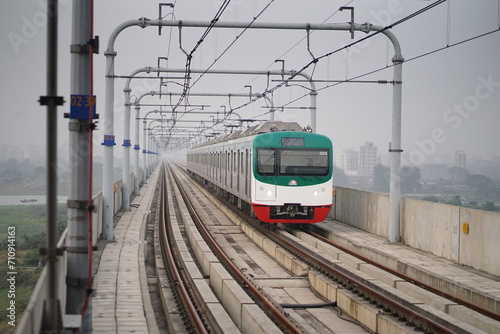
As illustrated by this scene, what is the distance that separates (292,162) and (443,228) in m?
5.32

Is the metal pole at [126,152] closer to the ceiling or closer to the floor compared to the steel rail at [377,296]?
closer to the ceiling

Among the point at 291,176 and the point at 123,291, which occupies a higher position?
the point at 291,176

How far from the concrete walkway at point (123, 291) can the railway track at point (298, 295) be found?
0.74m

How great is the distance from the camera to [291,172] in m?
17.6

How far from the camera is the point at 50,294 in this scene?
203 inches

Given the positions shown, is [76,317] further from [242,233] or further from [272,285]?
[242,233]

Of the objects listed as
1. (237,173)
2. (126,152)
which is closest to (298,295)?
(237,173)

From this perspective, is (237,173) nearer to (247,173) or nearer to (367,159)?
(247,173)

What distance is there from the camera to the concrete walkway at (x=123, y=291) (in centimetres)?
837

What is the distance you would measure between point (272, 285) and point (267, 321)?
170 inches

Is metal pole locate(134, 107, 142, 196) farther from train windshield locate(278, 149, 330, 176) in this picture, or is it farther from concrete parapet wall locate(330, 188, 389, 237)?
train windshield locate(278, 149, 330, 176)

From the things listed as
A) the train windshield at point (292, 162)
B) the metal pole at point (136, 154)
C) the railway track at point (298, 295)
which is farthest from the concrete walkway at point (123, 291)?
the metal pole at point (136, 154)

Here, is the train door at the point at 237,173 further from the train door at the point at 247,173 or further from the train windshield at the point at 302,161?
the train windshield at the point at 302,161

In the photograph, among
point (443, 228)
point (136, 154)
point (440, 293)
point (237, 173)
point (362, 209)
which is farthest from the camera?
point (136, 154)
